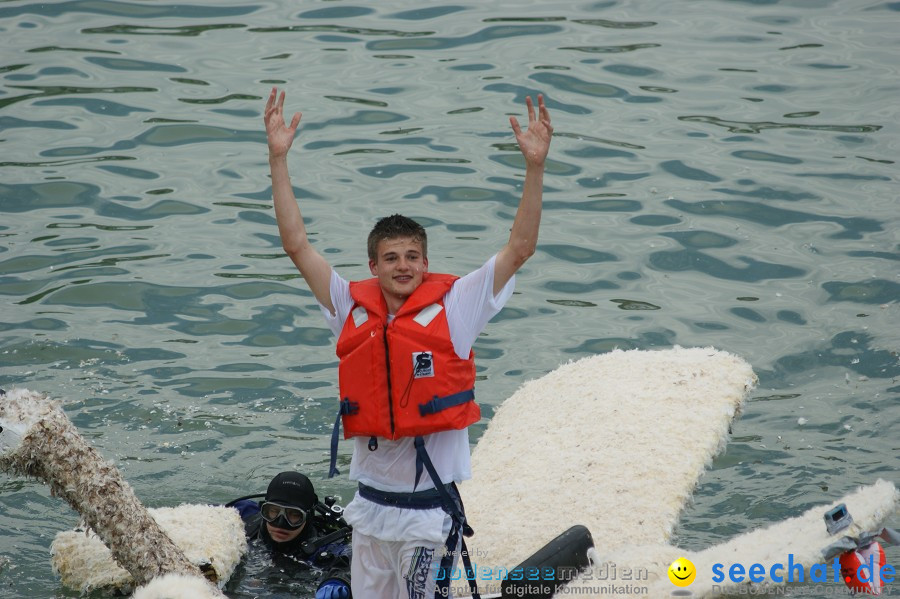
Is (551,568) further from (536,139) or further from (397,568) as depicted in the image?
(536,139)

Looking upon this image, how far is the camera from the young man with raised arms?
4254 mm

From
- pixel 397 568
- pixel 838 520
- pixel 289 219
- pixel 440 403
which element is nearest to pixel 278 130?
pixel 289 219

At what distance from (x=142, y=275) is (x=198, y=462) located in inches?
97.8

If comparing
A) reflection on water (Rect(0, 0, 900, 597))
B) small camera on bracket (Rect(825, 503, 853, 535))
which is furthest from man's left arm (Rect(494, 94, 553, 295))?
reflection on water (Rect(0, 0, 900, 597))

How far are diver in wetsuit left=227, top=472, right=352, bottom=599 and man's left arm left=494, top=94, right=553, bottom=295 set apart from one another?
1.98 m

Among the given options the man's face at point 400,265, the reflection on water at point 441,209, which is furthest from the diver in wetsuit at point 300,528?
the man's face at point 400,265

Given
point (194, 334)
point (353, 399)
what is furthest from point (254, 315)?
point (353, 399)

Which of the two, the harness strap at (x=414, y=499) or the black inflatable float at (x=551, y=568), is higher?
the harness strap at (x=414, y=499)

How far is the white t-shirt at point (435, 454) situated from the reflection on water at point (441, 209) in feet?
4.92

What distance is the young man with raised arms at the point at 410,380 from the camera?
4254 millimetres

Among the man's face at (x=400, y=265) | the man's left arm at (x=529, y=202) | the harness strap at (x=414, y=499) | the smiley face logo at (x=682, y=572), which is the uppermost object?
the man's left arm at (x=529, y=202)

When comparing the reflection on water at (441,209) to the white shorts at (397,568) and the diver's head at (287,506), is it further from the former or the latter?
the white shorts at (397,568)

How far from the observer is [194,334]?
26.6ft

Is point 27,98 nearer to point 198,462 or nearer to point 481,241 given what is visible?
point 481,241
